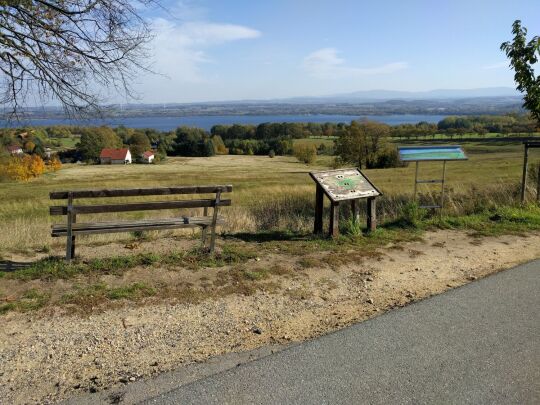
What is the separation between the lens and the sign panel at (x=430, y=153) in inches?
399

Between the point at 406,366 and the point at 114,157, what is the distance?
277 feet

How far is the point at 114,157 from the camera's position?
272 ft

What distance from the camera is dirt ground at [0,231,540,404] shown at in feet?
12.5

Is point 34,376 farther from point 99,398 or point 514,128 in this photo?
point 514,128

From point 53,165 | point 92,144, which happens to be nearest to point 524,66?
point 53,165

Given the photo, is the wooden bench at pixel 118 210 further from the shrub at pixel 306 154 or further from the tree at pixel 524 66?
the shrub at pixel 306 154

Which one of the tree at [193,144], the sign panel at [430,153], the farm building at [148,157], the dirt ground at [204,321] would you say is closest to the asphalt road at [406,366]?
the dirt ground at [204,321]

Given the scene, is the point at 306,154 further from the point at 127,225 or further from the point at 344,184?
the point at 127,225

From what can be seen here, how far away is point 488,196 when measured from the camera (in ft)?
42.1

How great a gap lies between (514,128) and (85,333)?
319ft

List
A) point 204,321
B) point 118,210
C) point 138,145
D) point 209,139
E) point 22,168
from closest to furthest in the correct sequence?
point 204,321 < point 118,210 < point 22,168 < point 138,145 < point 209,139

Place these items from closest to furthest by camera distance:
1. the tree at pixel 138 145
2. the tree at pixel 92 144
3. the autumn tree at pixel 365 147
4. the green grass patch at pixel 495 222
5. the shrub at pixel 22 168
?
the green grass patch at pixel 495 222, the shrub at pixel 22 168, the autumn tree at pixel 365 147, the tree at pixel 92 144, the tree at pixel 138 145

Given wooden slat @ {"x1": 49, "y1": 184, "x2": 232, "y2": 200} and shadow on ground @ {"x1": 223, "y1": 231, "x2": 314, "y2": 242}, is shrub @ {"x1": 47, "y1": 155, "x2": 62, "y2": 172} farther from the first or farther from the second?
wooden slat @ {"x1": 49, "y1": 184, "x2": 232, "y2": 200}

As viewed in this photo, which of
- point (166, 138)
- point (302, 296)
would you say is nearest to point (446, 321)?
point (302, 296)
